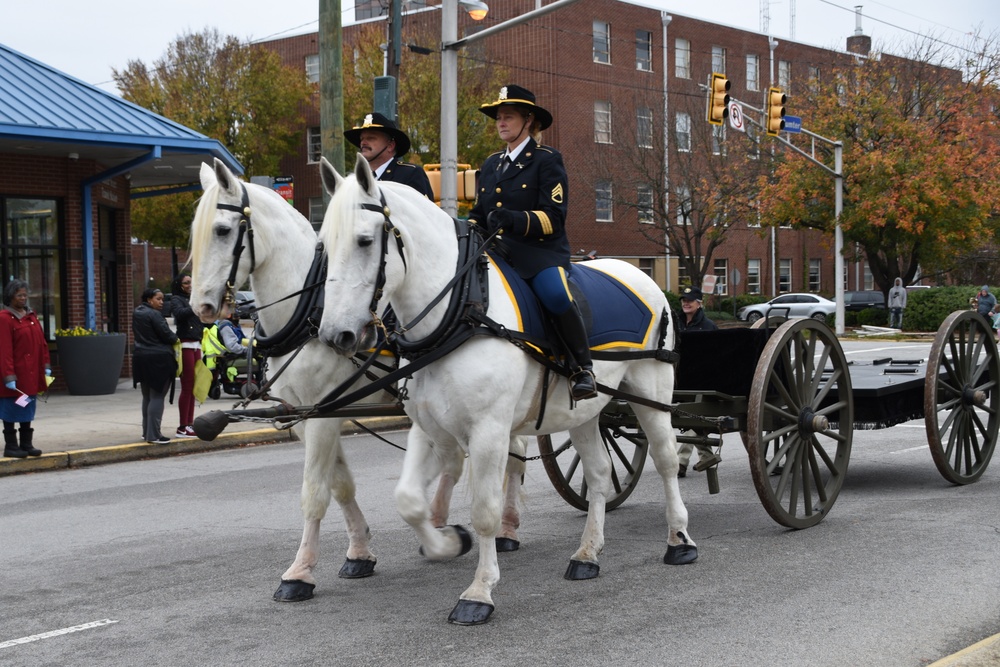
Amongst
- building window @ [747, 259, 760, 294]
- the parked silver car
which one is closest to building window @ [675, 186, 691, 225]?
the parked silver car

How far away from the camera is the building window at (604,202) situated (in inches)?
1795

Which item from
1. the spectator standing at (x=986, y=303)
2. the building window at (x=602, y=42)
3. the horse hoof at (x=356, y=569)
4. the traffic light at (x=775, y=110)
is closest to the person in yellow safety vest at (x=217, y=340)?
the horse hoof at (x=356, y=569)

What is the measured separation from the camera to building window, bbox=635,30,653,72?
47.7 meters

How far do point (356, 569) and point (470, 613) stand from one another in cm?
130

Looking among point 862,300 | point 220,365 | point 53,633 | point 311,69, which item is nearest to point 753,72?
point 862,300

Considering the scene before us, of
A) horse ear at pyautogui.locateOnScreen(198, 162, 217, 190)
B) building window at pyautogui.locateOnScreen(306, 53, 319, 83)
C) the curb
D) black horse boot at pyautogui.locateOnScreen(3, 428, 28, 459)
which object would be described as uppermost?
building window at pyautogui.locateOnScreen(306, 53, 319, 83)

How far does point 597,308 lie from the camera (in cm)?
666

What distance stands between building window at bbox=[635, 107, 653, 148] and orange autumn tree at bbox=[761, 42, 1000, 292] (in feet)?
17.0

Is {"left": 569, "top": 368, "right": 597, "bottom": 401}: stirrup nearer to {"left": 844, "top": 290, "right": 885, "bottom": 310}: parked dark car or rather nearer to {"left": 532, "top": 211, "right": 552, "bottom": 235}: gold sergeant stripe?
{"left": 532, "top": 211, "right": 552, "bottom": 235}: gold sergeant stripe

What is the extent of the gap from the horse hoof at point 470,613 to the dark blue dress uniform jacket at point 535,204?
1806mm

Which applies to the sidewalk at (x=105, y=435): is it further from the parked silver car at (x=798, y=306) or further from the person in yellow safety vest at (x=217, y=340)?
the parked silver car at (x=798, y=306)

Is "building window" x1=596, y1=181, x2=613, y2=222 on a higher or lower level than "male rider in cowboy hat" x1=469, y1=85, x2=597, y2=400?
higher

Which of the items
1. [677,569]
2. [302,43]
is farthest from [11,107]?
[302,43]

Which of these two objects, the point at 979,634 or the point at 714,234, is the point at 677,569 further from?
the point at 714,234
